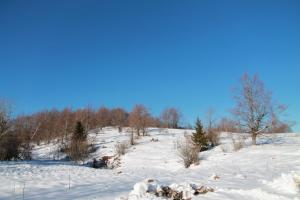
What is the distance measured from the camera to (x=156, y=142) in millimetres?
38250

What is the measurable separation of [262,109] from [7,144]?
92.1 feet

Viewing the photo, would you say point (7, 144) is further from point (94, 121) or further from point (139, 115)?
point (94, 121)

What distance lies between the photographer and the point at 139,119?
48.7 metres

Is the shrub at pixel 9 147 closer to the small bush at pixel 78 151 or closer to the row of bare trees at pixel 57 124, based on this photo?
the row of bare trees at pixel 57 124

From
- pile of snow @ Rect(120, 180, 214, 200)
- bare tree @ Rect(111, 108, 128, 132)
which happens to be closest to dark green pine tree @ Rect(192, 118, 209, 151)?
pile of snow @ Rect(120, 180, 214, 200)

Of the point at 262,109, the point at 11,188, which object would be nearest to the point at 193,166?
the point at 262,109

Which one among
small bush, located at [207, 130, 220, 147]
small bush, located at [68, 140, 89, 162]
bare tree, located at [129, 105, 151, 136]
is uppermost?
bare tree, located at [129, 105, 151, 136]

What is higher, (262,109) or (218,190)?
(262,109)

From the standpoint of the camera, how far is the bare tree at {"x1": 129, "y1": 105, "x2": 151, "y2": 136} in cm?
4859

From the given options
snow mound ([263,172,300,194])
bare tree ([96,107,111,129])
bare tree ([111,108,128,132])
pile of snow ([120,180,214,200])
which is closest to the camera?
snow mound ([263,172,300,194])

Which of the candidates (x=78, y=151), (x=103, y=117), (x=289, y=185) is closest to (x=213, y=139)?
(x=78, y=151)

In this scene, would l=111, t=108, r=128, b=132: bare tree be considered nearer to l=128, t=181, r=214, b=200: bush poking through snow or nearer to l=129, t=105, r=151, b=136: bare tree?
l=129, t=105, r=151, b=136: bare tree

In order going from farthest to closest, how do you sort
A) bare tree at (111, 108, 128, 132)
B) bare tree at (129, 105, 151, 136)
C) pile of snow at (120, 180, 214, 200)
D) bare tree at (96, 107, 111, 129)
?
bare tree at (111, 108, 128, 132)
bare tree at (96, 107, 111, 129)
bare tree at (129, 105, 151, 136)
pile of snow at (120, 180, 214, 200)

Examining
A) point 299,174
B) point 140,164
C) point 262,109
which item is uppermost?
point 262,109
